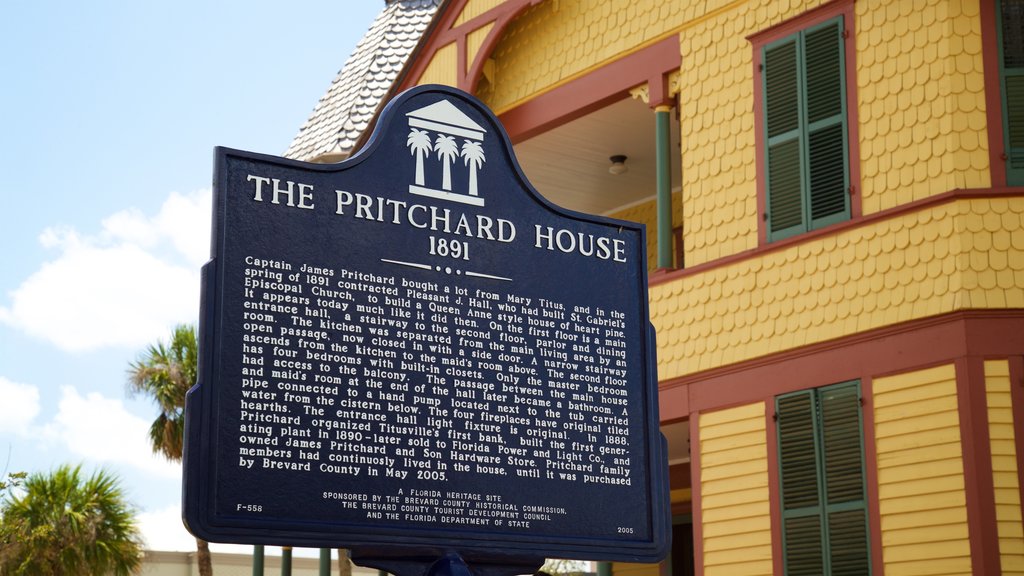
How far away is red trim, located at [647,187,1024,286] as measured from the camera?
12156mm

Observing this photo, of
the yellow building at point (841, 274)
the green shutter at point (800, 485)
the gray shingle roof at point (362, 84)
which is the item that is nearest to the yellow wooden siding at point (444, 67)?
the gray shingle roof at point (362, 84)

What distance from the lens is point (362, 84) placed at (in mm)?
20031

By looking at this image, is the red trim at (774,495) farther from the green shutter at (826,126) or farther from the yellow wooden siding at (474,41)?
the yellow wooden siding at (474,41)

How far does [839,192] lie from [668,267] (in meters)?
2.26

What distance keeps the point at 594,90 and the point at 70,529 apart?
13.9 metres

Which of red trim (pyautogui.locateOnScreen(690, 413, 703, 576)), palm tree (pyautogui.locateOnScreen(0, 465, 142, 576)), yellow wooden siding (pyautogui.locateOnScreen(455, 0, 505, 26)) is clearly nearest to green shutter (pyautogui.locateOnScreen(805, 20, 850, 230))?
red trim (pyautogui.locateOnScreen(690, 413, 703, 576))

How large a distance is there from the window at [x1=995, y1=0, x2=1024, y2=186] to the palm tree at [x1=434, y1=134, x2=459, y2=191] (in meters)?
6.47

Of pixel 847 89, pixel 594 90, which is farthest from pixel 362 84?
pixel 847 89

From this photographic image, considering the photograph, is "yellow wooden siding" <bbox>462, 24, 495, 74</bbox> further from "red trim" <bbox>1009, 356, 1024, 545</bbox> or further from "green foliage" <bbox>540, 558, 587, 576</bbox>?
"green foliage" <bbox>540, 558, 587, 576</bbox>

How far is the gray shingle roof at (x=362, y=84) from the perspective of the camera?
754 inches

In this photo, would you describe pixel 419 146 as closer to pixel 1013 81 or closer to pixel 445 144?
pixel 445 144

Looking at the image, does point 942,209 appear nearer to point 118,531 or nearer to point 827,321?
point 827,321

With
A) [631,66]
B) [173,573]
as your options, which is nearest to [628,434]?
[631,66]

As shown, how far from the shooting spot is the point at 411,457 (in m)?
6.82
